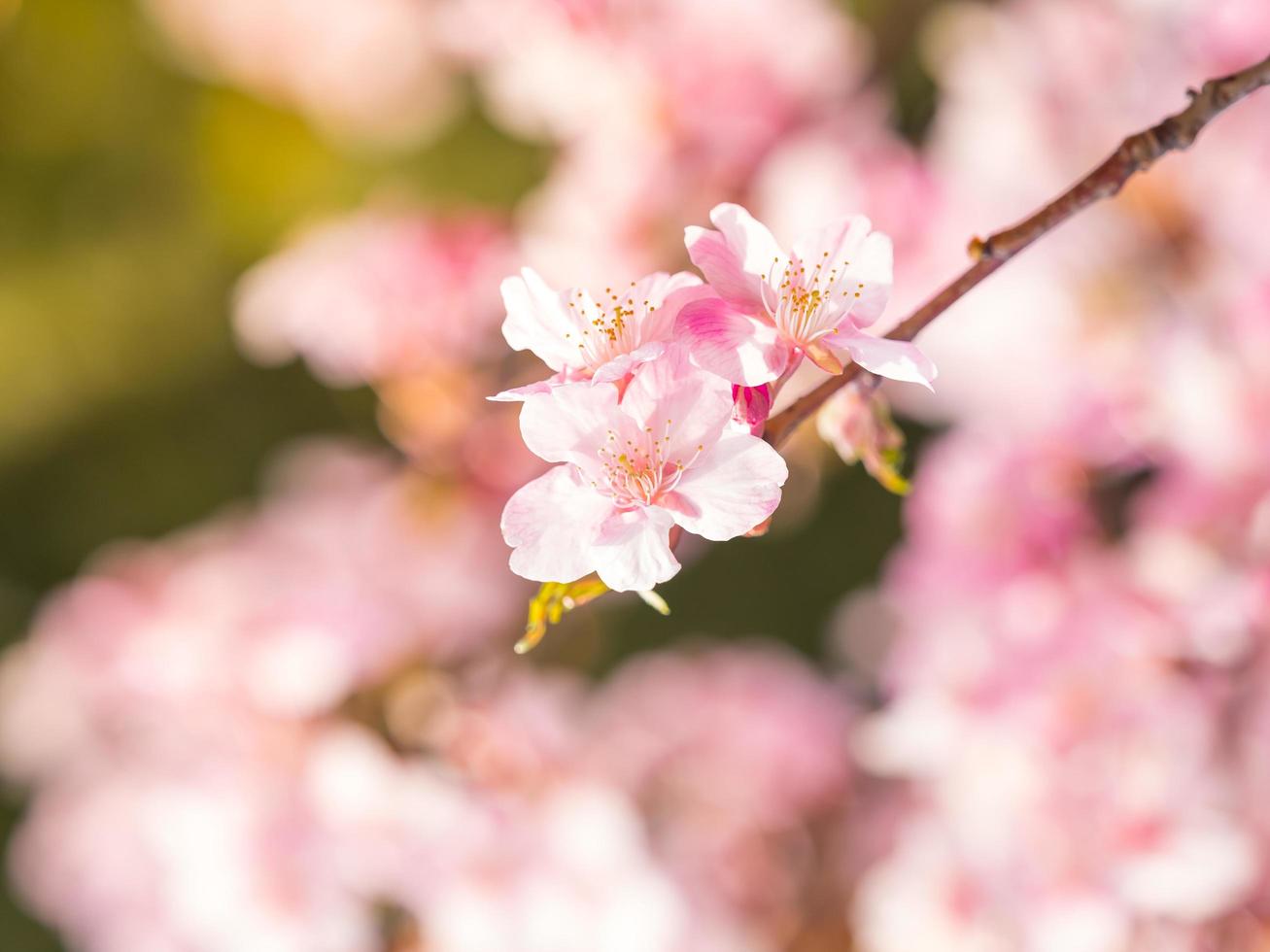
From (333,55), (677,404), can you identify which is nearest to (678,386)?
(677,404)

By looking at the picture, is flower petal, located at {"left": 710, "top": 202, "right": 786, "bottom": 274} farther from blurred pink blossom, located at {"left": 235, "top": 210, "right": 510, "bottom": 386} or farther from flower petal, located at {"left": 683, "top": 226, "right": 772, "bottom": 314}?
blurred pink blossom, located at {"left": 235, "top": 210, "right": 510, "bottom": 386}

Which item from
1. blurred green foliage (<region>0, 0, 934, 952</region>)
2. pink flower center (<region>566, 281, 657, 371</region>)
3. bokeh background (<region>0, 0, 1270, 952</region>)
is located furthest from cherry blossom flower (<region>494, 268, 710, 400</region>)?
blurred green foliage (<region>0, 0, 934, 952</region>)

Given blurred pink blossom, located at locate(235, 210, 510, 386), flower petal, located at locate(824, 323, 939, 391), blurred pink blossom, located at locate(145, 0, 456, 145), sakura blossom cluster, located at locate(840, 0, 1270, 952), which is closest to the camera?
flower petal, located at locate(824, 323, 939, 391)

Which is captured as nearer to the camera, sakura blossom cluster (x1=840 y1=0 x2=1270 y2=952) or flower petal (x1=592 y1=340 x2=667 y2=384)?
flower petal (x1=592 y1=340 x2=667 y2=384)

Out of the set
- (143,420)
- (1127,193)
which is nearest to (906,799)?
(1127,193)

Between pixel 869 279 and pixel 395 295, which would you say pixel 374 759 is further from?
pixel 869 279

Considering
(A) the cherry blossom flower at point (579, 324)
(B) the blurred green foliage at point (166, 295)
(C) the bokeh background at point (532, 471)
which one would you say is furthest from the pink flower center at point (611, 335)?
(B) the blurred green foliage at point (166, 295)
